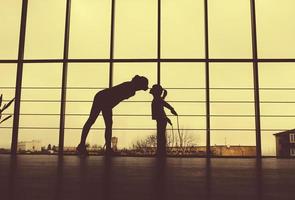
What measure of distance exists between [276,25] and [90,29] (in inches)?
135

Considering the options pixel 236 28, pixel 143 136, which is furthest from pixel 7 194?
pixel 236 28

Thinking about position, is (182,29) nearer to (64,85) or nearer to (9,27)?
(64,85)

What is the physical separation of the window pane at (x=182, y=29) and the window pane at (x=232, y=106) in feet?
1.79

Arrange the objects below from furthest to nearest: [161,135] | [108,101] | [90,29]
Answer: [90,29] < [161,135] < [108,101]

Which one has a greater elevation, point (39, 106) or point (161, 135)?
point (39, 106)

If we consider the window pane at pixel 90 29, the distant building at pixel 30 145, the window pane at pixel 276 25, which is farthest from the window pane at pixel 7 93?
the window pane at pixel 276 25

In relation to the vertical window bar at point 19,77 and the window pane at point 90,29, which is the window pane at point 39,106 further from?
the window pane at point 90,29

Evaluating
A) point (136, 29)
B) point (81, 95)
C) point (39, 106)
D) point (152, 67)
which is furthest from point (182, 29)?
point (39, 106)

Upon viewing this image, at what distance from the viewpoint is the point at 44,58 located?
633 centimetres

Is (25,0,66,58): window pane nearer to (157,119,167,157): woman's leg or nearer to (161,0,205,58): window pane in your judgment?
(161,0,205,58): window pane

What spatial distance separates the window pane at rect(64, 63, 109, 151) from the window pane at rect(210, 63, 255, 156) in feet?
6.23

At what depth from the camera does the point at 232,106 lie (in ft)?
19.5

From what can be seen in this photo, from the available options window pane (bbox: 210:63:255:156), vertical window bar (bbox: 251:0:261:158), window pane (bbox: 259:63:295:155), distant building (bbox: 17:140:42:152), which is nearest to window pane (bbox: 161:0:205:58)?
window pane (bbox: 210:63:255:156)

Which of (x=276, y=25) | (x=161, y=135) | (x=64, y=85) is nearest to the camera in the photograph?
(x=161, y=135)
